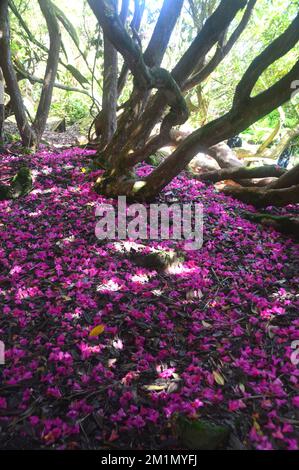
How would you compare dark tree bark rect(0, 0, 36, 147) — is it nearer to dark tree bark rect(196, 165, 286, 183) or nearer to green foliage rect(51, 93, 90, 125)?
dark tree bark rect(196, 165, 286, 183)

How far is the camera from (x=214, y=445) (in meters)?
2.56

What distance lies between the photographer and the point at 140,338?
3.56 m

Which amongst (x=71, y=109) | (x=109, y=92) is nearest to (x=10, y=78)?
(x=109, y=92)

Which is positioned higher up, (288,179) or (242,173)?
(242,173)

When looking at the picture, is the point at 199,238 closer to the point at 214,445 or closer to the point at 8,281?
the point at 8,281

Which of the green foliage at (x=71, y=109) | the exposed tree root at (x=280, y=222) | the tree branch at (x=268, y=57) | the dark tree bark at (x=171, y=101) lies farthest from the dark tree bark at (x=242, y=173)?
the green foliage at (x=71, y=109)

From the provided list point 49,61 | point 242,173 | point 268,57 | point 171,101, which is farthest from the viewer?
point 49,61

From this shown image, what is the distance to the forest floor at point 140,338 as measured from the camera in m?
2.71

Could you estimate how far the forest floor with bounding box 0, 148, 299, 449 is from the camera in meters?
2.71

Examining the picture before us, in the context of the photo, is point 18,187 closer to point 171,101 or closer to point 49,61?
point 171,101

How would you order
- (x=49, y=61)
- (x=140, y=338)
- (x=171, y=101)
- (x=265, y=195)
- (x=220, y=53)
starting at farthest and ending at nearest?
(x=49, y=61), (x=220, y=53), (x=265, y=195), (x=171, y=101), (x=140, y=338)

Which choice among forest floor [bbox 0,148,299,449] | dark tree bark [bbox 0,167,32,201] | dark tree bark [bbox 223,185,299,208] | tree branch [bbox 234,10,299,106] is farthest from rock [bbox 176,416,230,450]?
dark tree bark [bbox 0,167,32,201]

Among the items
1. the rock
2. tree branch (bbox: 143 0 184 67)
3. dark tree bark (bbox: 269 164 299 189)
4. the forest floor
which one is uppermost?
tree branch (bbox: 143 0 184 67)

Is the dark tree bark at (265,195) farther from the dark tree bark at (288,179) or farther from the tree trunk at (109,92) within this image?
the tree trunk at (109,92)
